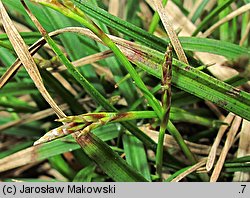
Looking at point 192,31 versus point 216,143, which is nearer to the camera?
point 216,143

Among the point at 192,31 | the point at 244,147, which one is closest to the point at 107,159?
the point at 244,147

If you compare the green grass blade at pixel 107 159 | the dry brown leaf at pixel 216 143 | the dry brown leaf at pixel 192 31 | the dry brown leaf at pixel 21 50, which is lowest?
the green grass blade at pixel 107 159

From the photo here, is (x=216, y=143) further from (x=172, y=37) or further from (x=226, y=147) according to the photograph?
(x=172, y=37)

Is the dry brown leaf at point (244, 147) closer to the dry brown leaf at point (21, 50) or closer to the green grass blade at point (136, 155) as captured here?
the green grass blade at point (136, 155)

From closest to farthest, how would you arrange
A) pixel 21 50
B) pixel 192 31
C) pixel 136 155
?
pixel 21 50, pixel 136 155, pixel 192 31

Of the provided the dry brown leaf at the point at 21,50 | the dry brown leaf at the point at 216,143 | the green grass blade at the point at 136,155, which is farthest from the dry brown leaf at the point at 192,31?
the dry brown leaf at the point at 21,50

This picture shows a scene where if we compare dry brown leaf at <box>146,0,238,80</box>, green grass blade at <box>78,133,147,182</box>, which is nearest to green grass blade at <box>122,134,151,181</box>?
green grass blade at <box>78,133,147,182</box>
